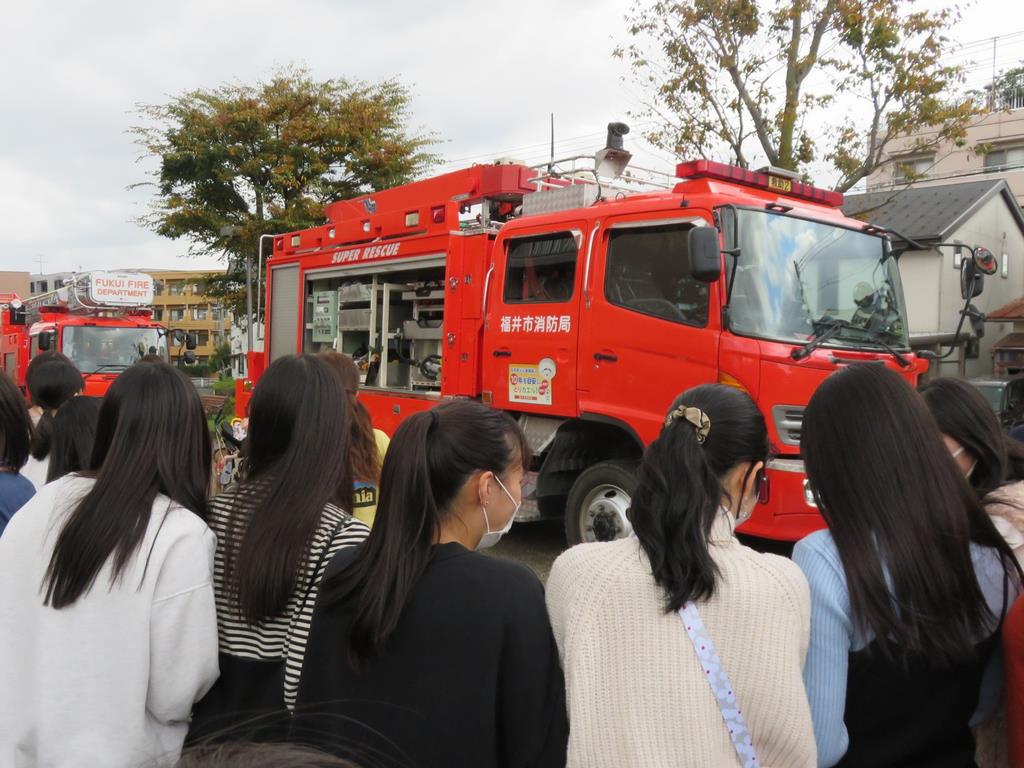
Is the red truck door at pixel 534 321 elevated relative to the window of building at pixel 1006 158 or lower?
lower

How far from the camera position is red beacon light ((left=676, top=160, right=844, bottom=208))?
18.4ft

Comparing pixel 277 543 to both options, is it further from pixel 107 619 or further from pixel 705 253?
pixel 705 253

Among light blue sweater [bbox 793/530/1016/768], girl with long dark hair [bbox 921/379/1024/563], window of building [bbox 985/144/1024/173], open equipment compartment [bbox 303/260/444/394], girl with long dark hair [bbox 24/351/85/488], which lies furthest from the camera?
window of building [bbox 985/144/1024/173]

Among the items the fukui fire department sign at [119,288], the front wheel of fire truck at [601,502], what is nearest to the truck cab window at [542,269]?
the front wheel of fire truck at [601,502]

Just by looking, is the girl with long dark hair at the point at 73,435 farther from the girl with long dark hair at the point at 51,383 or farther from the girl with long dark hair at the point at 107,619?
the girl with long dark hair at the point at 51,383

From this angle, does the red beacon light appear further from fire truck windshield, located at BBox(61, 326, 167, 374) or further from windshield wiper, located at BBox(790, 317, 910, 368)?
fire truck windshield, located at BBox(61, 326, 167, 374)

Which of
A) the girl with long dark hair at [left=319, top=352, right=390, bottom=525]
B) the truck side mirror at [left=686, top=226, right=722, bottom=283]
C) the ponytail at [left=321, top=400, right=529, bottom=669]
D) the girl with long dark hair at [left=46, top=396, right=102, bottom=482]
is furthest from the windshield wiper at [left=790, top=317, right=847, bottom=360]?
the girl with long dark hair at [left=46, top=396, right=102, bottom=482]

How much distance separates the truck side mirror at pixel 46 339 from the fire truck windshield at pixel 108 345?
186 mm

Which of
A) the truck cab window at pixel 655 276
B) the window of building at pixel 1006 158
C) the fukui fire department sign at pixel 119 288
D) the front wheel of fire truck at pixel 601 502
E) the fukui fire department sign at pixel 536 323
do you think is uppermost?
the window of building at pixel 1006 158

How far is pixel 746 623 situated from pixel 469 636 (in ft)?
1.69

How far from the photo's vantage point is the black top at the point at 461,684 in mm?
1494

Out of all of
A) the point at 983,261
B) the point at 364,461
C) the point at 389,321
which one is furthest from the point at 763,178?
the point at 364,461

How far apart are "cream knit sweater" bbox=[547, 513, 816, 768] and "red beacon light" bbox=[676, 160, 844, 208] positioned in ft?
14.7

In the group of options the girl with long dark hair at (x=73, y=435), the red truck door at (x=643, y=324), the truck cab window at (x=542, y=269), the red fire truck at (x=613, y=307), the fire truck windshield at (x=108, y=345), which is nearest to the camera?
the girl with long dark hair at (x=73, y=435)
